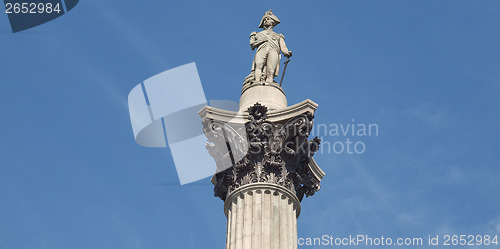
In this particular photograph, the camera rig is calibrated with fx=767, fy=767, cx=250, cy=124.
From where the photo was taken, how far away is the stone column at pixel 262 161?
83.0 feet

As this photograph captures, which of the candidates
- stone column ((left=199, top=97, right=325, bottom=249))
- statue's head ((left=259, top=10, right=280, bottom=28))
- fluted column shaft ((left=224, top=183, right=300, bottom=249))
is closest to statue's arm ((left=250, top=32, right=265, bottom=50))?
statue's head ((left=259, top=10, right=280, bottom=28))

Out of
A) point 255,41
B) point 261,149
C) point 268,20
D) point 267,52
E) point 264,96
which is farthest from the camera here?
point 268,20

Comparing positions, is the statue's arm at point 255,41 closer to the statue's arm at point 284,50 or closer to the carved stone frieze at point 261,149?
the statue's arm at point 284,50

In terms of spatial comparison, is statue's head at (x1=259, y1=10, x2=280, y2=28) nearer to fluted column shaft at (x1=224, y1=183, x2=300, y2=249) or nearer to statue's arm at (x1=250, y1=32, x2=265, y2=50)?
statue's arm at (x1=250, y1=32, x2=265, y2=50)

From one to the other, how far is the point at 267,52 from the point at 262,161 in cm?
575

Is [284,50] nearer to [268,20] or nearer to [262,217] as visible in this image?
[268,20]

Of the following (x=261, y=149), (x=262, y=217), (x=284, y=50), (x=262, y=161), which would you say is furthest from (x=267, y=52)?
(x=262, y=217)

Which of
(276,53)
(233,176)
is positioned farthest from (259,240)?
(276,53)

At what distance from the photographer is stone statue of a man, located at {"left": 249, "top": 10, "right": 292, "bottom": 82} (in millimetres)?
29828

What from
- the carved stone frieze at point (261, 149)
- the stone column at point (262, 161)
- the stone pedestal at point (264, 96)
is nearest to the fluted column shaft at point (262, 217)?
the stone column at point (262, 161)

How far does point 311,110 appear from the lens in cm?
2614

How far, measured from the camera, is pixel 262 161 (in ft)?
86.1

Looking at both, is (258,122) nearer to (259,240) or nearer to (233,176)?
(233,176)

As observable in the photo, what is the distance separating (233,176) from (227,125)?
1.78m
